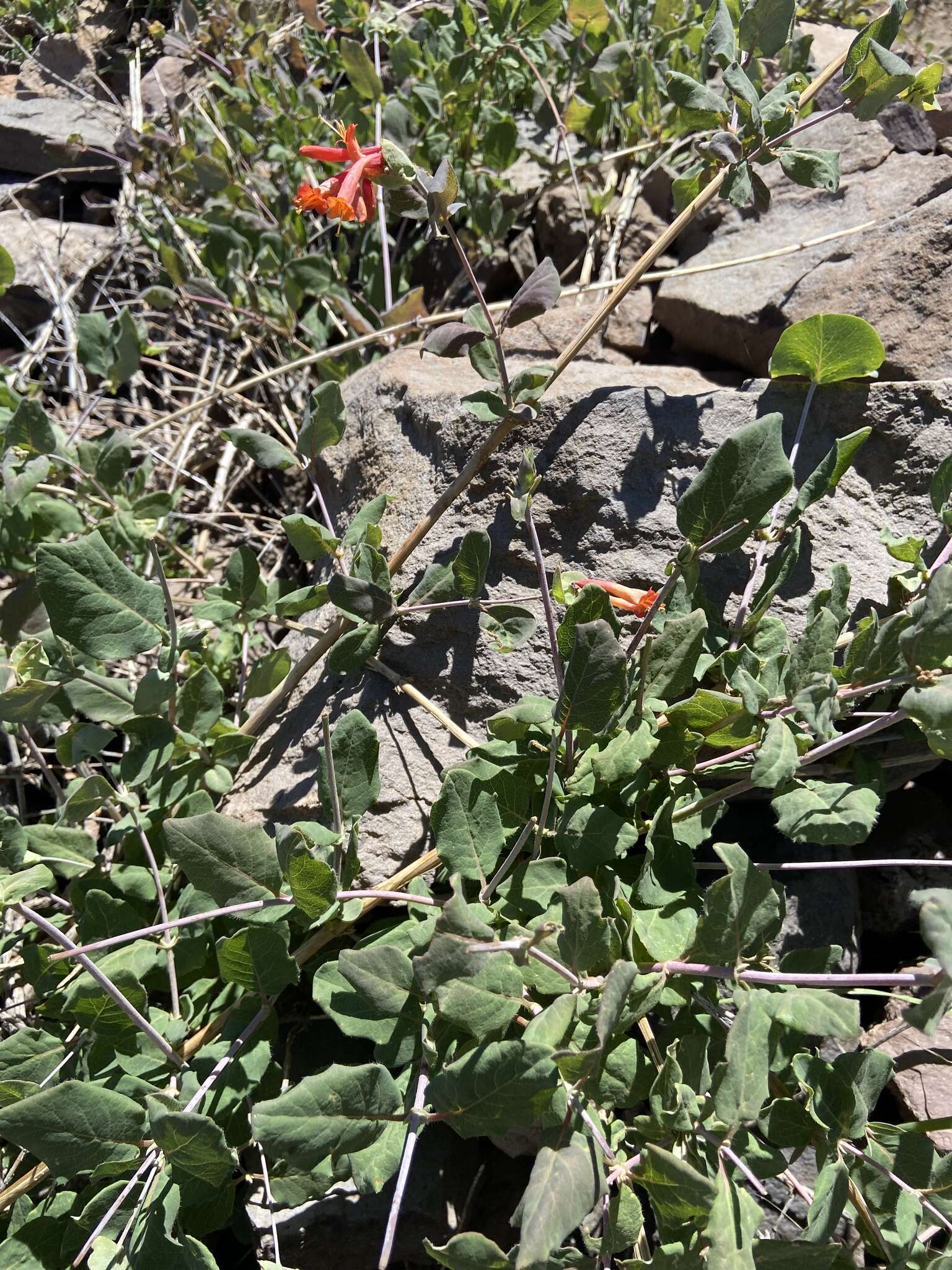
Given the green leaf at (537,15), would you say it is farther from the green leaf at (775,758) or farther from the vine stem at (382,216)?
the green leaf at (775,758)

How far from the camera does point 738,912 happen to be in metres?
1.29

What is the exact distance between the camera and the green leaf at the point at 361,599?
170 cm

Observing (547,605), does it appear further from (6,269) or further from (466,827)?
(6,269)

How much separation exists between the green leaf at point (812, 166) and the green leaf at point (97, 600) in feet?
4.37

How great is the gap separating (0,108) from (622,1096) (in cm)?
358

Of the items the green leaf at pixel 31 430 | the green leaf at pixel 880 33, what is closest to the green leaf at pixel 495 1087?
the green leaf at pixel 31 430

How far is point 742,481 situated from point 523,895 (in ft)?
2.42

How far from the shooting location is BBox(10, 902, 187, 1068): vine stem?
55.4 inches

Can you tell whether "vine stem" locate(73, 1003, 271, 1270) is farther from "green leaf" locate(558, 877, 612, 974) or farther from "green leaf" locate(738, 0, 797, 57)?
"green leaf" locate(738, 0, 797, 57)

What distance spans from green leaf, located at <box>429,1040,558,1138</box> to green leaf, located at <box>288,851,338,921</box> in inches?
12.0

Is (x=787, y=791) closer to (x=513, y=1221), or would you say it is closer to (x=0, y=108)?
(x=513, y=1221)

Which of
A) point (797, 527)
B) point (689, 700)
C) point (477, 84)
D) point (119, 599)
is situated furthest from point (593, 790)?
point (477, 84)

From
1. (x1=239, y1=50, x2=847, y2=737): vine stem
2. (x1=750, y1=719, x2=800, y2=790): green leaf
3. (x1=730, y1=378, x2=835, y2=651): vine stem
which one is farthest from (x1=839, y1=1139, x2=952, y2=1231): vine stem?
(x1=239, y1=50, x2=847, y2=737): vine stem

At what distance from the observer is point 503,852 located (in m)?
1.74
